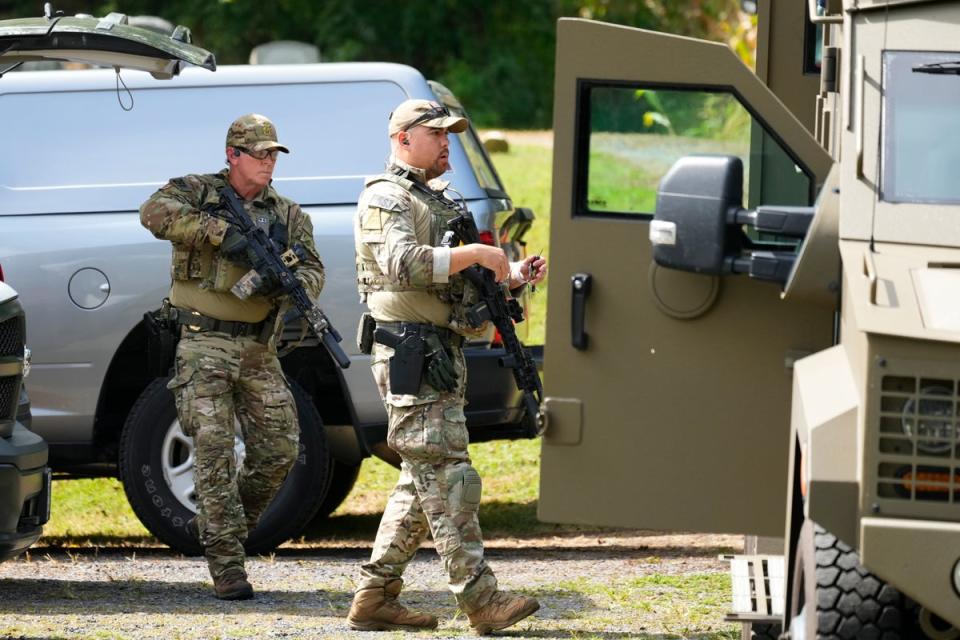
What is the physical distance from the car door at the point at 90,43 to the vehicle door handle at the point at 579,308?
212 centimetres

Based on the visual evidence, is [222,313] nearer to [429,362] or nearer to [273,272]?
[273,272]

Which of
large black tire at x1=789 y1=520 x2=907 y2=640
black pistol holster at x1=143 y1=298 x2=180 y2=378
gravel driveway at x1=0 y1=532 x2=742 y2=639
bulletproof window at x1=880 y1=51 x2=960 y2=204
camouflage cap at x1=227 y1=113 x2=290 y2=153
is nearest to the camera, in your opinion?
large black tire at x1=789 y1=520 x2=907 y2=640

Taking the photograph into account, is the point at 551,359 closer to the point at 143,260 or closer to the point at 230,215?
the point at 230,215

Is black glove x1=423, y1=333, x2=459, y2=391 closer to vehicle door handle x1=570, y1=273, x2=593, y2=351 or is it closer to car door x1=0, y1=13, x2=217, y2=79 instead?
vehicle door handle x1=570, y1=273, x2=593, y2=351

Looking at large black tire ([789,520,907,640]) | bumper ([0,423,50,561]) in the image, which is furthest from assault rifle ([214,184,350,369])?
large black tire ([789,520,907,640])

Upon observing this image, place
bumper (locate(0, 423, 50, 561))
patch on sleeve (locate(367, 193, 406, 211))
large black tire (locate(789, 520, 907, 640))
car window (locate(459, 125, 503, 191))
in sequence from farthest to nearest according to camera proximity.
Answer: car window (locate(459, 125, 503, 191)) → patch on sleeve (locate(367, 193, 406, 211)) → bumper (locate(0, 423, 50, 561)) → large black tire (locate(789, 520, 907, 640))

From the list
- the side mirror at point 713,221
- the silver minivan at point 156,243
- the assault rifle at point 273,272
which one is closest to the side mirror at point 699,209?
the side mirror at point 713,221

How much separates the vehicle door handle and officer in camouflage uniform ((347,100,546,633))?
87cm

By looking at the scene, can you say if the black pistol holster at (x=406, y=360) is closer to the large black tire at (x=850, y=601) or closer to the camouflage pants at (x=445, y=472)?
the camouflage pants at (x=445, y=472)

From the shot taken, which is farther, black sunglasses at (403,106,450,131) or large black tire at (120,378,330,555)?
large black tire at (120,378,330,555)

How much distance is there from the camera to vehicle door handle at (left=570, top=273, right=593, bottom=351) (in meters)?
4.75

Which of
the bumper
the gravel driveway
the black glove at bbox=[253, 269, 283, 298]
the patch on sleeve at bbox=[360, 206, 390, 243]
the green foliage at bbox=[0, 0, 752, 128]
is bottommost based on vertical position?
the gravel driveway

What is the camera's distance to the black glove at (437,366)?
5.65 metres

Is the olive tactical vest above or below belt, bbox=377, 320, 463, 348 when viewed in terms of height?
above
